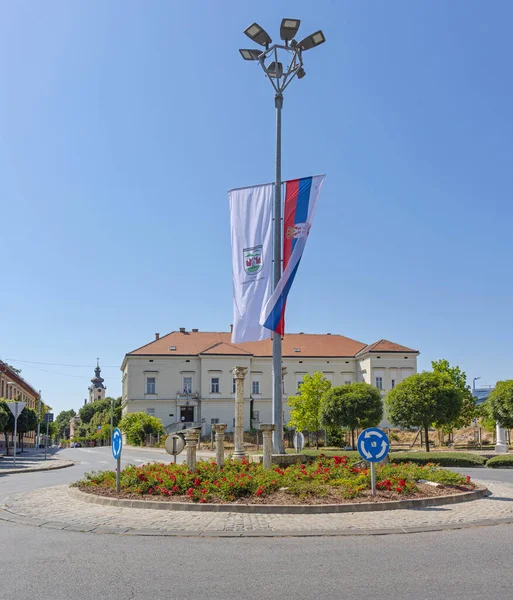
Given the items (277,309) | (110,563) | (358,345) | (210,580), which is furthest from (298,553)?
(358,345)

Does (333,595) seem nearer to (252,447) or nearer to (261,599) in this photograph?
(261,599)

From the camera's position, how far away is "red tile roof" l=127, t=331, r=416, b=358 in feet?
241

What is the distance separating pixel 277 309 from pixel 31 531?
8.68 m

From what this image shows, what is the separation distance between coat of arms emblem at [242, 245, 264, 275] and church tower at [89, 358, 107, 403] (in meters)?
152

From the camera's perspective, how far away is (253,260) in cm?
Answer: 1708

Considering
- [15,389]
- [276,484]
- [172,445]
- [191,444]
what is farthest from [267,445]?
[15,389]

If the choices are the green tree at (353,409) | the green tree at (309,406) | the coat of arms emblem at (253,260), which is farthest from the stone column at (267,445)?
the green tree at (309,406)

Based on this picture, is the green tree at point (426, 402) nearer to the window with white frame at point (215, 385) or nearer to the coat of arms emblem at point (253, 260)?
the coat of arms emblem at point (253, 260)

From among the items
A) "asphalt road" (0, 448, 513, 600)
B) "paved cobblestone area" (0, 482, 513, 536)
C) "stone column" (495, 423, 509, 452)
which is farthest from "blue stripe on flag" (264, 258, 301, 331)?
"stone column" (495, 423, 509, 452)

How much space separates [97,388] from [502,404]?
13830cm

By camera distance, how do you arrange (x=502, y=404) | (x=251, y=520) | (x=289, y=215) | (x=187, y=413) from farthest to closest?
(x=187, y=413), (x=502, y=404), (x=289, y=215), (x=251, y=520)

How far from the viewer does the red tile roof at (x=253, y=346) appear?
7338cm

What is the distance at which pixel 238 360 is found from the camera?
73625 mm

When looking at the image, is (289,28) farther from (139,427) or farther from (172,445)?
(139,427)
